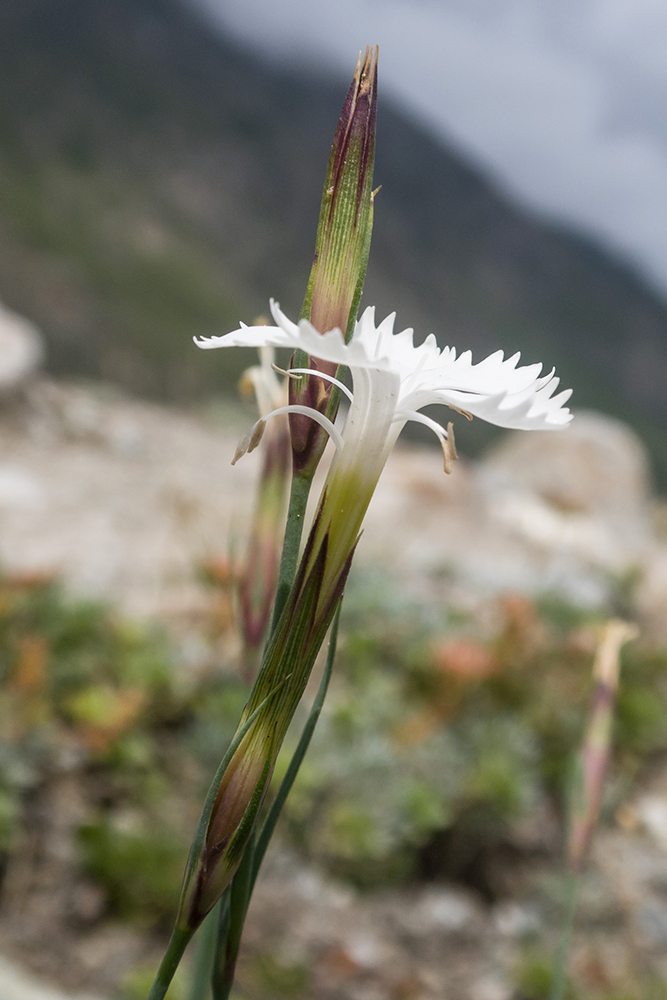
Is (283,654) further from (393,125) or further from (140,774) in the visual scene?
(393,125)

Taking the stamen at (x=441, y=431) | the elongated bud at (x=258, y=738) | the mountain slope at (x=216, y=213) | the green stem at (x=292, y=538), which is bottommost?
the elongated bud at (x=258, y=738)

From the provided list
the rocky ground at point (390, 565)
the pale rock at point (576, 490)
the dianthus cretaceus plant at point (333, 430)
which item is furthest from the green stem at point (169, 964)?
the pale rock at point (576, 490)

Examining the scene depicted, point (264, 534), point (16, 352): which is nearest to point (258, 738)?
point (264, 534)

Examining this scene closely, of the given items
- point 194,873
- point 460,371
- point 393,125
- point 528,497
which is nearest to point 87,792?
point 194,873

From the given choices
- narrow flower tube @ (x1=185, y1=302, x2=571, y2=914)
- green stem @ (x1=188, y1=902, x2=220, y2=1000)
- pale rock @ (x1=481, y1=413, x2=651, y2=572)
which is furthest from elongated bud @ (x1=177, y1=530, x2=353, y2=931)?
pale rock @ (x1=481, y1=413, x2=651, y2=572)

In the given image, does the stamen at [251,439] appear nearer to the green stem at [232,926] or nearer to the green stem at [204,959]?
the green stem at [232,926]

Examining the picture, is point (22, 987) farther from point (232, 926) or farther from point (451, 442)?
point (451, 442)
